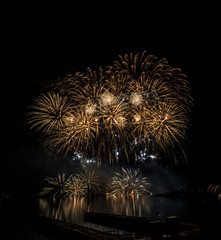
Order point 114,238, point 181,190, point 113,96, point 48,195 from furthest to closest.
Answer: point 48,195 → point 181,190 → point 113,96 → point 114,238

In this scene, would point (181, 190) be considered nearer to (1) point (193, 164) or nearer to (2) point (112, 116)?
(1) point (193, 164)

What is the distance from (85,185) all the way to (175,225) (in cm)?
8357

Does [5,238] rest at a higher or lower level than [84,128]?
lower

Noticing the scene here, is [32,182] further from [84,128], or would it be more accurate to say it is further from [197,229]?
[197,229]

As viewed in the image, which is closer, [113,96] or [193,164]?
[113,96]

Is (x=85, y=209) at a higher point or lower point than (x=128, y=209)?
higher

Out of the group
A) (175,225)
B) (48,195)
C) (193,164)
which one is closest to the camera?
(175,225)

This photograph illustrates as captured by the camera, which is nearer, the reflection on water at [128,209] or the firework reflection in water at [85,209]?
the reflection on water at [128,209]

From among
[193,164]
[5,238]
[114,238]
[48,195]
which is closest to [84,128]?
[114,238]

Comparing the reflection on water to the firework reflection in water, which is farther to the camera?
the firework reflection in water

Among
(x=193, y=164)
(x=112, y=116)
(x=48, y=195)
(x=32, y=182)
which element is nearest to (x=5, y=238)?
(x=112, y=116)

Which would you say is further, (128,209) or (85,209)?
(85,209)

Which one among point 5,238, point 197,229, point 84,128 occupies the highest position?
point 84,128

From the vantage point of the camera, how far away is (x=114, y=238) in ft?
62.7
